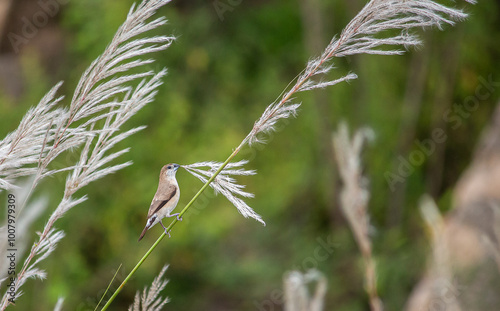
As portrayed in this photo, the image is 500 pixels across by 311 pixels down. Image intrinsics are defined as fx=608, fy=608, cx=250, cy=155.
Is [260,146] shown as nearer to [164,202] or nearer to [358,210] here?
[358,210]

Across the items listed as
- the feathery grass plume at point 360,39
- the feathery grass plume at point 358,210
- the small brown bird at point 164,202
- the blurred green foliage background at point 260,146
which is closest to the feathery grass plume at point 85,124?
the small brown bird at point 164,202

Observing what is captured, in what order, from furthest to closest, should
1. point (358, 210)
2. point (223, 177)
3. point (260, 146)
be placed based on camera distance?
point (260, 146) → point (358, 210) → point (223, 177)

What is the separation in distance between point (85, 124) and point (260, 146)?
4688 mm

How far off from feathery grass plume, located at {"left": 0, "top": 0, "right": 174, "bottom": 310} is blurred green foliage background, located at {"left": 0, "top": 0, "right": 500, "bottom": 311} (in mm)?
4297

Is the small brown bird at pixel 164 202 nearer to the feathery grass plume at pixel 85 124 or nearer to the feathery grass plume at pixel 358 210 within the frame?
the feathery grass plume at pixel 85 124

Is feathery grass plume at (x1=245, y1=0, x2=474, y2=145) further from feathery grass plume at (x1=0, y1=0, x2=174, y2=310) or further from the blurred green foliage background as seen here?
the blurred green foliage background

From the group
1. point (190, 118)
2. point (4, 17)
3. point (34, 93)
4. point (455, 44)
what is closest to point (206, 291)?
point (190, 118)

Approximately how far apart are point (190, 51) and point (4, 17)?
2500mm

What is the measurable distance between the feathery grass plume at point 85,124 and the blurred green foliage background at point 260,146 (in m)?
4.30

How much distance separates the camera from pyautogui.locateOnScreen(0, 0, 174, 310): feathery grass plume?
1.09 meters

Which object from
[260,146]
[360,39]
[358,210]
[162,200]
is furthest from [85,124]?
[260,146]

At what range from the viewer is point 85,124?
109 centimetres

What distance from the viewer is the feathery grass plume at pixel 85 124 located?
1090mm

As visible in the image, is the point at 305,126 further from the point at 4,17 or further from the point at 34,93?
the point at 4,17
